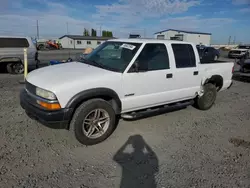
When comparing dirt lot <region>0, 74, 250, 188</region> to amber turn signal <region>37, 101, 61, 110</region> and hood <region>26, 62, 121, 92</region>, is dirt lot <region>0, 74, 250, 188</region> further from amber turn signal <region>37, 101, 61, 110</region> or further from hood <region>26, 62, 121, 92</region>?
hood <region>26, 62, 121, 92</region>

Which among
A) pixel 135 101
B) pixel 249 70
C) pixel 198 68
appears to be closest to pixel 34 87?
pixel 135 101

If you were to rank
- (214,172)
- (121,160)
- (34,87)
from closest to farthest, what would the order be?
(214,172) → (121,160) → (34,87)

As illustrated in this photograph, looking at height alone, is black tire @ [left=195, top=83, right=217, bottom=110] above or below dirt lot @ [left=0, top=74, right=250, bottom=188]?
above

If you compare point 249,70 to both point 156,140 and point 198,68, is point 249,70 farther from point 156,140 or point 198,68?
point 156,140

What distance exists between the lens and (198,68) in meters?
5.28

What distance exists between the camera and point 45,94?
341 centimetres

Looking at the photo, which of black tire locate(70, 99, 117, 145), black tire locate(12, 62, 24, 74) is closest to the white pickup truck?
black tire locate(70, 99, 117, 145)

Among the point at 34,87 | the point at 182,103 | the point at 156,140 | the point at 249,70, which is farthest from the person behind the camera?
the point at 249,70

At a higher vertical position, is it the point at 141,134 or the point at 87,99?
the point at 87,99

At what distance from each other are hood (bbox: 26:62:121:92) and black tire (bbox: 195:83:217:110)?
9.62 feet

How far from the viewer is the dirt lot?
2.93 m

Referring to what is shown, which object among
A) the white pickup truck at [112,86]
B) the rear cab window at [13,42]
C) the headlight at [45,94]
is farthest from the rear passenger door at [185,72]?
the rear cab window at [13,42]

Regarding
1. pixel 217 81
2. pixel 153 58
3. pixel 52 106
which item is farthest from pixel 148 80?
pixel 217 81

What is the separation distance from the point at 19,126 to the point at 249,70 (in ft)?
34.1
